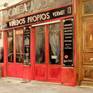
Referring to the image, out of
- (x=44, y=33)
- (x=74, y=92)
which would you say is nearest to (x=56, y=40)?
(x=44, y=33)

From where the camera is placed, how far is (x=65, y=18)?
493 inches

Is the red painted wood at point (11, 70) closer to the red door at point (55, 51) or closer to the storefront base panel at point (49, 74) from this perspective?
the storefront base panel at point (49, 74)

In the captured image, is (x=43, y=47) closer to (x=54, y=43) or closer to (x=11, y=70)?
(x=54, y=43)

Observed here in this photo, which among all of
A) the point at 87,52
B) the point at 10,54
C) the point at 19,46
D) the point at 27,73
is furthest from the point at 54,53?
the point at 10,54

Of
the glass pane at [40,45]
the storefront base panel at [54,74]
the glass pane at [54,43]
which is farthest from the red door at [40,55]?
the glass pane at [54,43]

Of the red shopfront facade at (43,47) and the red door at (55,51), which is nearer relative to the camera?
the red shopfront facade at (43,47)

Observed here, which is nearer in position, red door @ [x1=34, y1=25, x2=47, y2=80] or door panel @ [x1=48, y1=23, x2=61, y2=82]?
door panel @ [x1=48, y1=23, x2=61, y2=82]

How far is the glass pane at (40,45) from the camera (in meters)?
13.9

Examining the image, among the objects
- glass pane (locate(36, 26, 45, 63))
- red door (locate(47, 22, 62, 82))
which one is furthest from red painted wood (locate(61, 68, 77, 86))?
glass pane (locate(36, 26, 45, 63))

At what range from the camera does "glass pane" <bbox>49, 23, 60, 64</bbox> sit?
13.1 metres

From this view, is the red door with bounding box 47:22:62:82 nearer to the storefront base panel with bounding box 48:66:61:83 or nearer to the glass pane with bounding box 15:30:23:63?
the storefront base panel with bounding box 48:66:61:83

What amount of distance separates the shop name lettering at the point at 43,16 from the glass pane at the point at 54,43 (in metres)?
0.42

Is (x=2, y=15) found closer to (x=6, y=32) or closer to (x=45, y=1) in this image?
(x=6, y=32)

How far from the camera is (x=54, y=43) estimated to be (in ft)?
43.8
